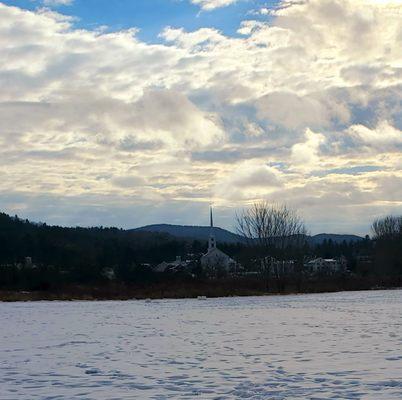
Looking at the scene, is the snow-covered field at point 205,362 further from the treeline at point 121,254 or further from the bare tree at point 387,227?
the bare tree at point 387,227

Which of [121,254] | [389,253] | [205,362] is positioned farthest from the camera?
[121,254]

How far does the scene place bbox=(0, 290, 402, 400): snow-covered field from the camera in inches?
329

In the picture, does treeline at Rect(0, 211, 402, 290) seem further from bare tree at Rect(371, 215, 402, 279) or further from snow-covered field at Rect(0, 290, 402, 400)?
snow-covered field at Rect(0, 290, 402, 400)

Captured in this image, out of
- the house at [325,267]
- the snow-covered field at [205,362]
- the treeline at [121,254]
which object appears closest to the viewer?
the snow-covered field at [205,362]

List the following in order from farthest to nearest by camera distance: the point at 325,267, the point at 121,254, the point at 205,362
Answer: the point at 121,254, the point at 325,267, the point at 205,362

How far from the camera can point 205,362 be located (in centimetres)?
1122

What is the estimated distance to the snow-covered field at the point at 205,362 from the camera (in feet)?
27.4

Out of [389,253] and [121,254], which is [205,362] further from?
[121,254]

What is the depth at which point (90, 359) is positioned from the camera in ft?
38.8

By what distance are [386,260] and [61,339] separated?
76.4 m

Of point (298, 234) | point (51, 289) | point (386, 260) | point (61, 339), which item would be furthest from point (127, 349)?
point (386, 260)

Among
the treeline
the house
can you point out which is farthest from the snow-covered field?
the house

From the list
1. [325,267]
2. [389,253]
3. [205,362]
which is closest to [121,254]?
[325,267]

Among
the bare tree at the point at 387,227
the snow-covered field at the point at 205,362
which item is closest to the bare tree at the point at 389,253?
the bare tree at the point at 387,227
